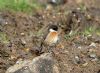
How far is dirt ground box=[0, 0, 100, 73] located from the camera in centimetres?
444

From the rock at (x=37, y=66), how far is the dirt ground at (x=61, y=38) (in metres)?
0.16

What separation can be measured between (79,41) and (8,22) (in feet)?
3.71

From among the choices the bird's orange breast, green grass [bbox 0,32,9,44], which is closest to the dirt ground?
green grass [bbox 0,32,9,44]

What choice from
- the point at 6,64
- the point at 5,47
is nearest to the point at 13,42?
the point at 5,47

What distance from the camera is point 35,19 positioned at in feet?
19.6

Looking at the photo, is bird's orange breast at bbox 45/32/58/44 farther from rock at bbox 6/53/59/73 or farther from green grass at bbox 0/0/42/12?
green grass at bbox 0/0/42/12

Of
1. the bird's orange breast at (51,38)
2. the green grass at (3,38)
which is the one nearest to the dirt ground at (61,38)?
the green grass at (3,38)

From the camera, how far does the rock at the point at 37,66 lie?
12.8 ft

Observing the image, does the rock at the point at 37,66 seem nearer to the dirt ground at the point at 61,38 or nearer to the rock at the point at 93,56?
the dirt ground at the point at 61,38

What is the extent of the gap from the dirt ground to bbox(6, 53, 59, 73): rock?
160mm

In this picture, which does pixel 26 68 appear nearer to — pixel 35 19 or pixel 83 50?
pixel 83 50

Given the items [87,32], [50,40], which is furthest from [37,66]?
[87,32]

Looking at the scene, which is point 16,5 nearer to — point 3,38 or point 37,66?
point 3,38

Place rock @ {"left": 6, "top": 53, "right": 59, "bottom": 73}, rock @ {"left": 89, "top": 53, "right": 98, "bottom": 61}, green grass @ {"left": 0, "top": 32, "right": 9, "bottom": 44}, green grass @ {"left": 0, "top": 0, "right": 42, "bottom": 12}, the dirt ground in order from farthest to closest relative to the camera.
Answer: green grass @ {"left": 0, "top": 0, "right": 42, "bottom": 12}, green grass @ {"left": 0, "top": 32, "right": 9, "bottom": 44}, rock @ {"left": 89, "top": 53, "right": 98, "bottom": 61}, the dirt ground, rock @ {"left": 6, "top": 53, "right": 59, "bottom": 73}
